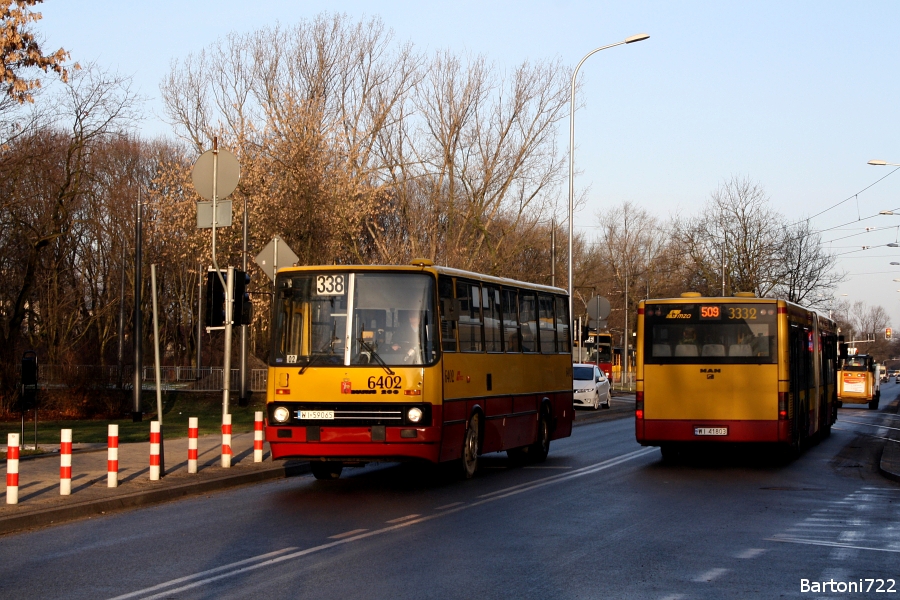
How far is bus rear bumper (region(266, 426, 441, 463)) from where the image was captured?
14203mm

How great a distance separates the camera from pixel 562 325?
20922mm

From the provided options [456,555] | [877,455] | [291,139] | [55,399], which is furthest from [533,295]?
[291,139]

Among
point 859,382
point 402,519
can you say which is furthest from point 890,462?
point 859,382

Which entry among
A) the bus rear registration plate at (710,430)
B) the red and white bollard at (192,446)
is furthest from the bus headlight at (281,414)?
the bus rear registration plate at (710,430)

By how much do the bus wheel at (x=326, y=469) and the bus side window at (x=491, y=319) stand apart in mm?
2749

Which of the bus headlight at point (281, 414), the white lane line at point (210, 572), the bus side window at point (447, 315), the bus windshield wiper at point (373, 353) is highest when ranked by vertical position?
the bus side window at point (447, 315)

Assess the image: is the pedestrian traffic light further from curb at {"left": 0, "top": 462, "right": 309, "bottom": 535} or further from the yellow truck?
the yellow truck

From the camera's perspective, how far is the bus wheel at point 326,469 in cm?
1573

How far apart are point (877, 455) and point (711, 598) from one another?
15.1 m

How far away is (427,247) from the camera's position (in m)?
42.9

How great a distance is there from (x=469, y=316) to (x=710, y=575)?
25.1 ft

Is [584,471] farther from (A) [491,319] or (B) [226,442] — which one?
(B) [226,442]

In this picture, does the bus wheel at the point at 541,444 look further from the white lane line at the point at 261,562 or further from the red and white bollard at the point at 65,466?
the red and white bollard at the point at 65,466

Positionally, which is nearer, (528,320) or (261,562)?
(261,562)
